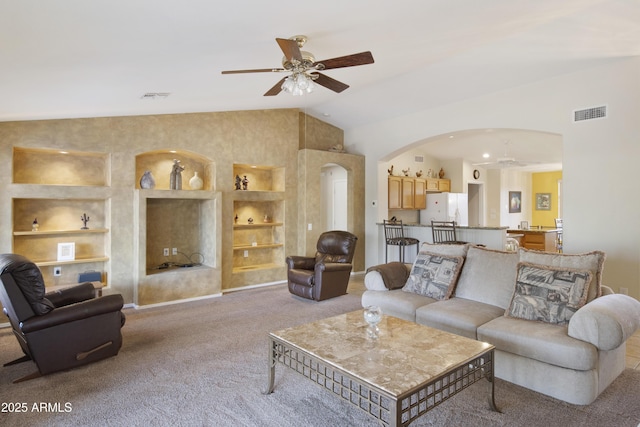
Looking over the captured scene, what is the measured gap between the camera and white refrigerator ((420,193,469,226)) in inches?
339

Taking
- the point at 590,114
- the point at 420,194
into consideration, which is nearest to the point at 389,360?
the point at 590,114

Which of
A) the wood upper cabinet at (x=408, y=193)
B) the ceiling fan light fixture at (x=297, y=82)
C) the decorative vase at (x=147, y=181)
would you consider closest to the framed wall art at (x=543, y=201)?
the wood upper cabinet at (x=408, y=193)

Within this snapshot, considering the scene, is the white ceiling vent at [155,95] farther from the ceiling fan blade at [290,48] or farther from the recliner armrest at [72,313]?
the recliner armrest at [72,313]

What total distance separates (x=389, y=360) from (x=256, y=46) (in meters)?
2.74

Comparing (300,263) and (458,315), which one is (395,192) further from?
(458,315)

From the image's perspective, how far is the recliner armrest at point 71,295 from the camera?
3.47m

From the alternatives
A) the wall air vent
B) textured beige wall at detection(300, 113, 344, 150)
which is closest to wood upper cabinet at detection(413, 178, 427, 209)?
textured beige wall at detection(300, 113, 344, 150)

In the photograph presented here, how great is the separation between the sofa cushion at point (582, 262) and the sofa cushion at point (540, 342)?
466mm

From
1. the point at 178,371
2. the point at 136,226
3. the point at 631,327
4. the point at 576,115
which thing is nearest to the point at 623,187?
the point at 576,115

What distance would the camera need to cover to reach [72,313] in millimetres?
3004

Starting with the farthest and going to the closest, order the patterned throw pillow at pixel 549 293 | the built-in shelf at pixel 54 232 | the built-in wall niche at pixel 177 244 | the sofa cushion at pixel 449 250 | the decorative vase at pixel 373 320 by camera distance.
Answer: the built-in wall niche at pixel 177 244 → the built-in shelf at pixel 54 232 → the sofa cushion at pixel 449 250 → the patterned throw pillow at pixel 549 293 → the decorative vase at pixel 373 320

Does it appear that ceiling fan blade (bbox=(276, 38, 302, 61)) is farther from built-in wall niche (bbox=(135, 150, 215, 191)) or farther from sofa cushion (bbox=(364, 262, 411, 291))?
built-in wall niche (bbox=(135, 150, 215, 191))

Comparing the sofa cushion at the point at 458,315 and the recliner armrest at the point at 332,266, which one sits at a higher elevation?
the recliner armrest at the point at 332,266

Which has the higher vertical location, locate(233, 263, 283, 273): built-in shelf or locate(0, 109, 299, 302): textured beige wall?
locate(0, 109, 299, 302): textured beige wall
